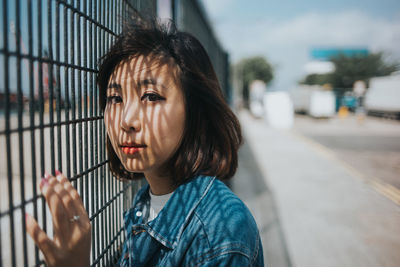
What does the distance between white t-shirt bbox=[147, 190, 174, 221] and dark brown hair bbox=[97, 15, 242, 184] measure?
0.30ft

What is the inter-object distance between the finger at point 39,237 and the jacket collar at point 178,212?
344mm

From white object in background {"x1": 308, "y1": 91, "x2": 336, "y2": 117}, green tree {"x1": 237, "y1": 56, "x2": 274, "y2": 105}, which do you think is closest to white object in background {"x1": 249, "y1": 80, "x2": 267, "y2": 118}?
white object in background {"x1": 308, "y1": 91, "x2": 336, "y2": 117}

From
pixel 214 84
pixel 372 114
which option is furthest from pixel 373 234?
pixel 372 114

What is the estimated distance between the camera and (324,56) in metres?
72.2

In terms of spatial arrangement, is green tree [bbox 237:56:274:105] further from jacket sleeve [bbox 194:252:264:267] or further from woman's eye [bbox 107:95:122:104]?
jacket sleeve [bbox 194:252:264:267]

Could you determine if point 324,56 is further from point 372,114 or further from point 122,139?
point 122,139

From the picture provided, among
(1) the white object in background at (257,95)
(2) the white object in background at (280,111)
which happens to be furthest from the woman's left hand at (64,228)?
(1) the white object in background at (257,95)

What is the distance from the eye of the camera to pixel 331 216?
453cm

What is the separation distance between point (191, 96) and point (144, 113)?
→ 202 millimetres

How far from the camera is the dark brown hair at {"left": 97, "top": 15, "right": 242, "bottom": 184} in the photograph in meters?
1.19

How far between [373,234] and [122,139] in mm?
3827

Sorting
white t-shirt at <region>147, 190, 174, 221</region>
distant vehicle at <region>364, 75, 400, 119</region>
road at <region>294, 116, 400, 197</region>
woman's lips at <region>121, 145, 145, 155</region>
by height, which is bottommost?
road at <region>294, 116, 400, 197</region>

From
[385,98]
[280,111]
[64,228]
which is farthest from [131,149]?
[385,98]

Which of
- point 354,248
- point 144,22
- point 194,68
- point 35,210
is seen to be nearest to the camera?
point 35,210
